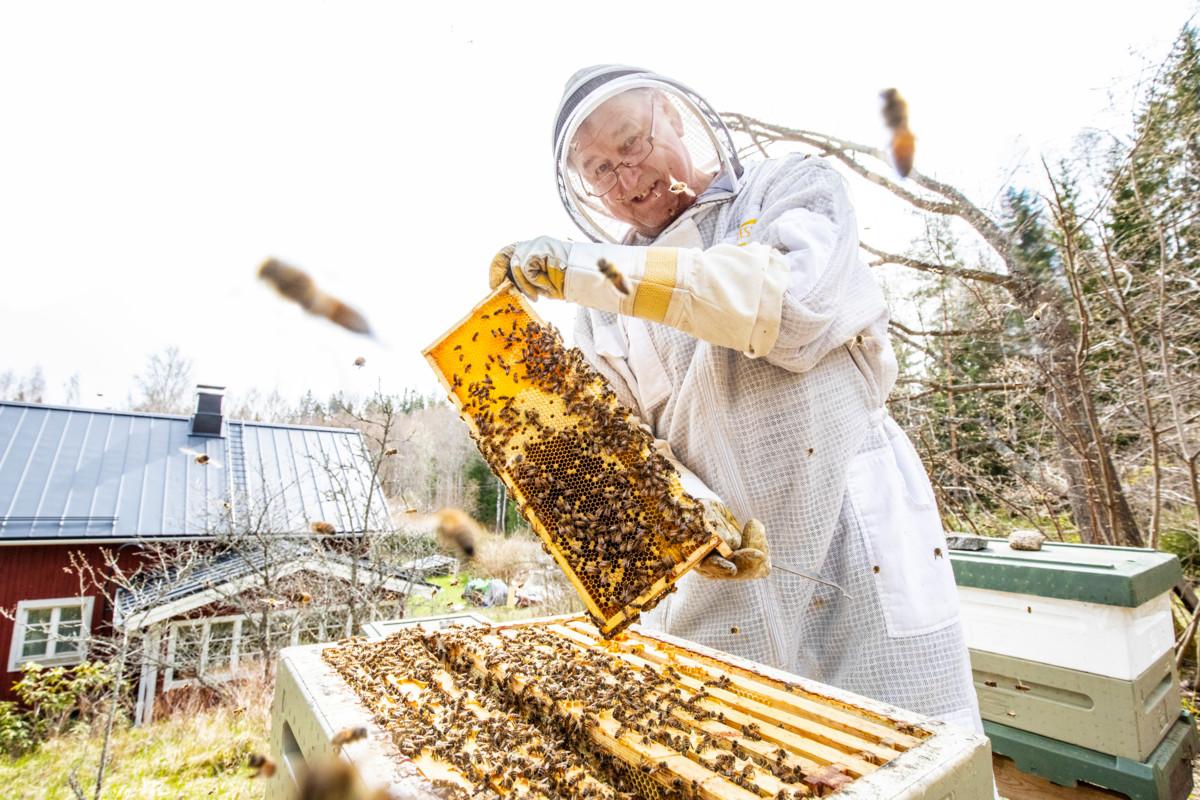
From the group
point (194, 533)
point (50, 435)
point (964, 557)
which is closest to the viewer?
point (964, 557)

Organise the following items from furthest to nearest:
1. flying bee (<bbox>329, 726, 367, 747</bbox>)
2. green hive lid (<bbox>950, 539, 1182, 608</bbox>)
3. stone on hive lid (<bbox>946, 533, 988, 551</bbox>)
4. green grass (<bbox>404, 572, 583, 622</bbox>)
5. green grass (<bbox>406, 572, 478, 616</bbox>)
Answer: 1. green grass (<bbox>406, 572, 478, 616</bbox>)
2. green grass (<bbox>404, 572, 583, 622</bbox>)
3. stone on hive lid (<bbox>946, 533, 988, 551</bbox>)
4. green hive lid (<bbox>950, 539, 1182, 608</bbox>)
5. flying bee (<bbox>329, 726, 367, 747</bbox>)

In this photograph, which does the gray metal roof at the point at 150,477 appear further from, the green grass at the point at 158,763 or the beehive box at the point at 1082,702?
the beehive box at the point at 1082,702

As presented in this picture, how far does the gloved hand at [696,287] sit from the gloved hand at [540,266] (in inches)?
1.1

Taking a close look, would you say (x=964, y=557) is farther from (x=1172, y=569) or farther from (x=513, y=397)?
(x=513, y=397)

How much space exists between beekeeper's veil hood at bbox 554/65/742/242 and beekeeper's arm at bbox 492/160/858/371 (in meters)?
0.54

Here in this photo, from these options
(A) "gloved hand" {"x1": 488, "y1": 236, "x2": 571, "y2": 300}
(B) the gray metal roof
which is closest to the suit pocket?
(A) "gloved hand" {"x1": 488, "y1": 236, "x2": 571, "y2": 300}

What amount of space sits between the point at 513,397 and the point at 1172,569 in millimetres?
3995

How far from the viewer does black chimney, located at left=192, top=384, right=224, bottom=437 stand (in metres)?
16.6

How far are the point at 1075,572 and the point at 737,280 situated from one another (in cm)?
293

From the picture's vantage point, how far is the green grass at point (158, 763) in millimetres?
7195

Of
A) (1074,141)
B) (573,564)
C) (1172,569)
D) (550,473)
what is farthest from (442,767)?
(1074,141)

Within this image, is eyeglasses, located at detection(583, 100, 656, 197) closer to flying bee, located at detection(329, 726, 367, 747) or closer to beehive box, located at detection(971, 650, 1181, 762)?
Result: flying bee, located at detection(329, 726, 367, 747)

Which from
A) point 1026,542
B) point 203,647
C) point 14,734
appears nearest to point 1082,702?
point 1026,542

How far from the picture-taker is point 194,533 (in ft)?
43.5
